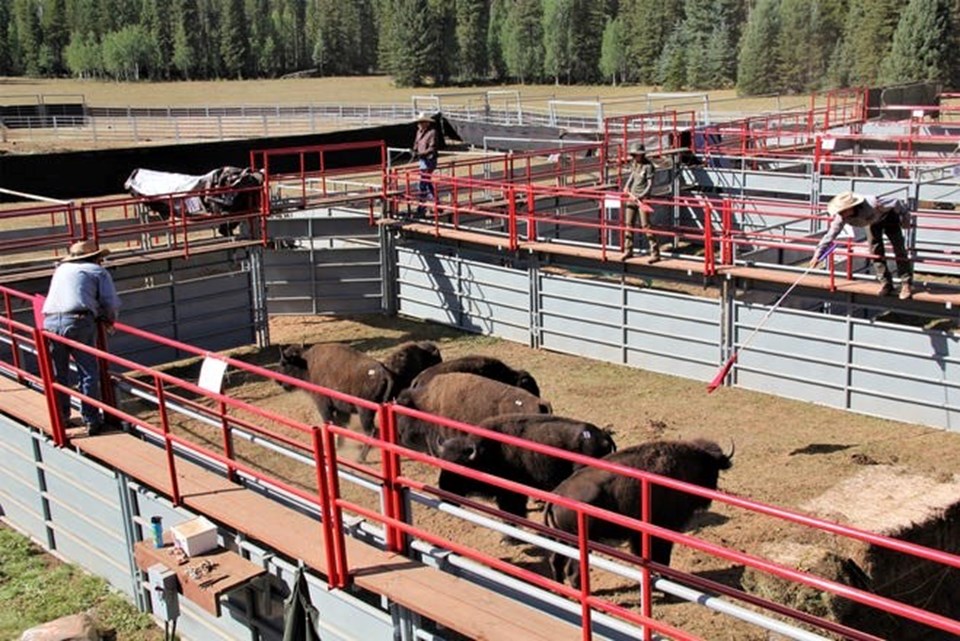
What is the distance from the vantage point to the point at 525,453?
9.09 metres

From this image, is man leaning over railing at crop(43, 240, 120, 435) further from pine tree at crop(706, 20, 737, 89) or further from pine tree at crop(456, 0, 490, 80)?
pine tree at crop(456, 0, 490, 80)

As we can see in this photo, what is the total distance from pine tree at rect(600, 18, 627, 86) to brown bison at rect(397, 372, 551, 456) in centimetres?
9455

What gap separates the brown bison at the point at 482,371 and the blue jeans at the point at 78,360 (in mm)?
3652

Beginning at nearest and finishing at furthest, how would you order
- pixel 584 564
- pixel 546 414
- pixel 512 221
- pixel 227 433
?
pixel 584 564
pixel 227 433
pixel 546 414
pixel 512 221

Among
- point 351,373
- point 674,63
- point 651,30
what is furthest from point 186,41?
point 351,373

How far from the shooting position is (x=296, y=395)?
13.9m

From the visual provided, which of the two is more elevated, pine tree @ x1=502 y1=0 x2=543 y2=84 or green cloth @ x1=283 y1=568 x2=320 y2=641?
pine tree @ x1=502 y1=0 x2=543 y2=84

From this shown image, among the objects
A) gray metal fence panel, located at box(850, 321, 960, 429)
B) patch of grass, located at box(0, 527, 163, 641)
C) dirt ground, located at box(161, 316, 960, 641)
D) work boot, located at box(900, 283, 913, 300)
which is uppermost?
work boot, located at box(900, 283, 913, 300)

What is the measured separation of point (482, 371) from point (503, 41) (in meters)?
106

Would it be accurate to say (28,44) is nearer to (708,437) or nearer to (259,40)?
(259,40)

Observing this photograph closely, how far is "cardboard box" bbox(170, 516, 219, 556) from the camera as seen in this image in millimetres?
6945

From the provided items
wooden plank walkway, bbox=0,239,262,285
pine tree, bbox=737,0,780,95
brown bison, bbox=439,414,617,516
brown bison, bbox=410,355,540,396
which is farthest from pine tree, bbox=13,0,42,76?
brown bison, bbox=439,414,617,516

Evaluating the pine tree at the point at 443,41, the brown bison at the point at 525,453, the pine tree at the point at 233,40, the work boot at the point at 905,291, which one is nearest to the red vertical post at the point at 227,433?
the brown bison at the point at 525,453

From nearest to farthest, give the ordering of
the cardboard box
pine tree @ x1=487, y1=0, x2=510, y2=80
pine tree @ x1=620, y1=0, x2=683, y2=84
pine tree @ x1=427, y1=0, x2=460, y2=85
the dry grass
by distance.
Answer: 1. the cardboard box
2. the dry grass
3. pine tree @ x1=620, y1=0, x2=683, y2=84
4. pine tree @ x1=427, y1=0, x2=460, y2=85
5. pine tree @ x1=487, y1=0, x2=510, y2=80
